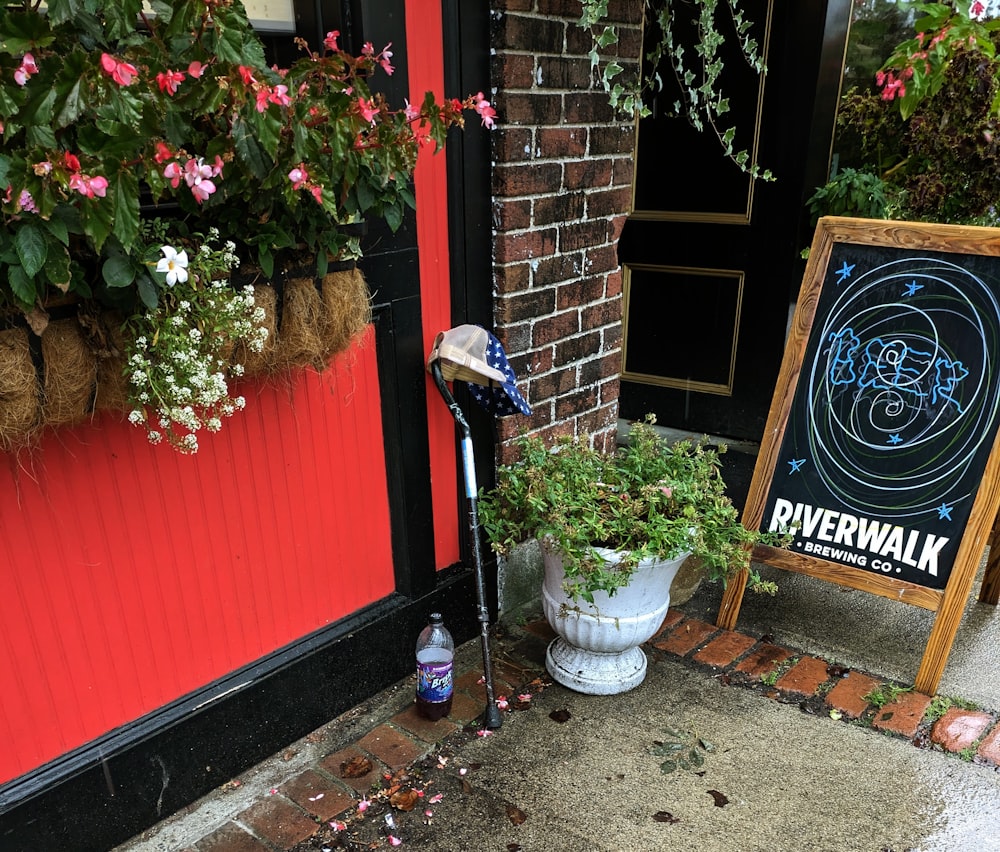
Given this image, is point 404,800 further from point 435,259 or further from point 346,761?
point 435,259

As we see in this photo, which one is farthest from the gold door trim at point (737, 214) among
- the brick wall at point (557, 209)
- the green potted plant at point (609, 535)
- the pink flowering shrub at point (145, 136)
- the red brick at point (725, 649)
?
the pink flowering shrub at point (145, 136)

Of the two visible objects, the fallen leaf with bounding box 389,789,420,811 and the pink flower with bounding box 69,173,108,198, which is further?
the fallen leaf with bounding box 389,789,420,811

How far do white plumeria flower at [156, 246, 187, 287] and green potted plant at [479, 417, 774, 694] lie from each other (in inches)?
48.8

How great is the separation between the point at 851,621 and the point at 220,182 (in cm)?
260

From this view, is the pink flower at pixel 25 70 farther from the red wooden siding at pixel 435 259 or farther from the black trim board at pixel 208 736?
the black trim board at pixel 208 736

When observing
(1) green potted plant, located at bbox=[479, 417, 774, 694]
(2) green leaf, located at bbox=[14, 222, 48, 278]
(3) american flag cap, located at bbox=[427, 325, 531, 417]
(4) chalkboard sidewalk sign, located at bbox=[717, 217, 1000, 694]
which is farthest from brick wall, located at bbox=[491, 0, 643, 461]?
(2) green leaf, located at bbox=[14, 222, 48, 278]

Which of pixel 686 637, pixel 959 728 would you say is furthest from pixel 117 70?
pixel 959 728

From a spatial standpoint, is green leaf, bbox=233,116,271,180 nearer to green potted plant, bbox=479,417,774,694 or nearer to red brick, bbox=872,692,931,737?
green potted plant, bbox=479,417,774,694

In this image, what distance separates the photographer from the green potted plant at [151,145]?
1.21 meters

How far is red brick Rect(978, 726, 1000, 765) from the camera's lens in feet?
7.33

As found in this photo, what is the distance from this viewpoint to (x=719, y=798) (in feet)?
6.93

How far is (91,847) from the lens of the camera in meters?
1.93

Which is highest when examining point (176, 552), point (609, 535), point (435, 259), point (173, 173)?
point (173, 173)

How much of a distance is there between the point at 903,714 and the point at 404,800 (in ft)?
5.03
